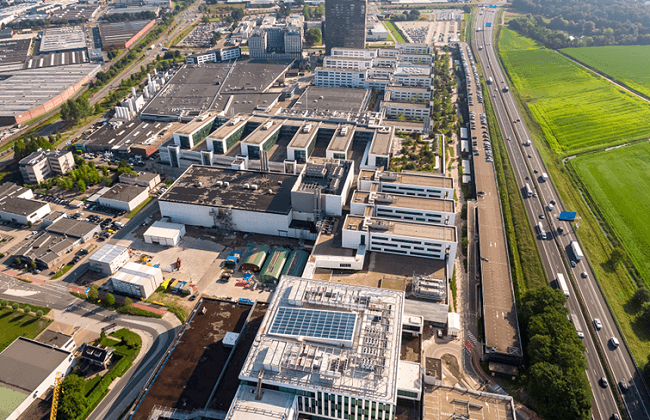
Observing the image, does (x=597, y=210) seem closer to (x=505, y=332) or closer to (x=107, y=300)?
(x=505, y=332)

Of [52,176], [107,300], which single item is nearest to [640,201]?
[107,300]

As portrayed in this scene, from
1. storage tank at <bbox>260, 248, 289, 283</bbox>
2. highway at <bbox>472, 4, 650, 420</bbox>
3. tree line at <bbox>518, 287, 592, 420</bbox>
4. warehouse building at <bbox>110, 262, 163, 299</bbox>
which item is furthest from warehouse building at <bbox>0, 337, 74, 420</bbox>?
highway at <bbox>472, 4, 650, 420</bbox>

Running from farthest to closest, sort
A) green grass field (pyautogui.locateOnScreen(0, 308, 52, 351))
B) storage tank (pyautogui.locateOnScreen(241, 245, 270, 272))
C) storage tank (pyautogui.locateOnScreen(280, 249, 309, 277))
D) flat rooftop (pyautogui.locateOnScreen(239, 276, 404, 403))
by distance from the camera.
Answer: storage tank (pyautogui.locateOnScreen(241, 245, 270, 272)) → storage tank (pyautogui.locateOnScreen(280, 249, 309, 277)) → green grass field (pyautogui.locateOnScreen(0, 308, 52, 351)) → flat rooftop (pyautogui.locateOnScreen(239, 276, 404, 403))

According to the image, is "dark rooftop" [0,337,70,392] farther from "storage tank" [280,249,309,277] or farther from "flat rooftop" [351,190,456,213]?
"flat rooftop" [351,190,456,213]

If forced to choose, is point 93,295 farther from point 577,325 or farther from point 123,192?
point 577,325

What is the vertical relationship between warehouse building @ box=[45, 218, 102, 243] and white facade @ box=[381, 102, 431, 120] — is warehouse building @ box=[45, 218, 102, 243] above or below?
below

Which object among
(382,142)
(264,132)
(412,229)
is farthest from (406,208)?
(264,132)

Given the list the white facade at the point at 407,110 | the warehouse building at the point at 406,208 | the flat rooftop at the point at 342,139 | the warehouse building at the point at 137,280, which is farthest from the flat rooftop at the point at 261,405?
the white facade at the point at 407,110
